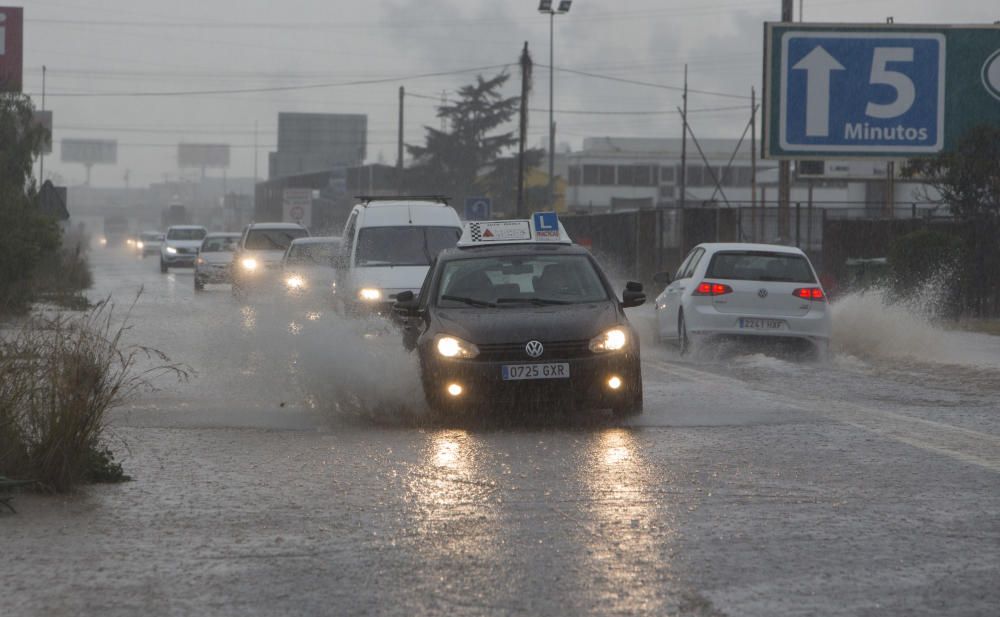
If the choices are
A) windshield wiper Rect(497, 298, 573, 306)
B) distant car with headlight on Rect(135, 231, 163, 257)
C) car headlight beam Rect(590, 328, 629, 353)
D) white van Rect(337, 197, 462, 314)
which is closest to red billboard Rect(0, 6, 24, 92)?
white van Rect(337, 197, 462, 314)

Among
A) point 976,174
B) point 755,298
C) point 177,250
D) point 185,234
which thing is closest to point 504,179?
point 185,234

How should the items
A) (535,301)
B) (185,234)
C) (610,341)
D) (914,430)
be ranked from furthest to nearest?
(185,234) → (535,301) → (610,341) → (914,430)

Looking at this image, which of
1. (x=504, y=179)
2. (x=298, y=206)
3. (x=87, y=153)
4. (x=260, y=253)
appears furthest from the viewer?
(x=87, y=153)

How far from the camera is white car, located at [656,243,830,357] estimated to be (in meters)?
19.4

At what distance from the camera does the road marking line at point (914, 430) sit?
10852 mm

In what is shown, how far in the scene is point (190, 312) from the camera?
31.1 metres

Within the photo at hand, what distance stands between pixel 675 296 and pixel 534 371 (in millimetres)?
8708

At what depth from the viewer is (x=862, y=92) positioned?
33.8 metres

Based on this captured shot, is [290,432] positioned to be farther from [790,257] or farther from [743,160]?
[743,160]

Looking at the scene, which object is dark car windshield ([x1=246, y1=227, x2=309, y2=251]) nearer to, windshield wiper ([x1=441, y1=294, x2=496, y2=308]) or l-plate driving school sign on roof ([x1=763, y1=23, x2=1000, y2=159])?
l-plate driving school sign on roof ([x1=763, y1=23, x2=1000, y2=159])

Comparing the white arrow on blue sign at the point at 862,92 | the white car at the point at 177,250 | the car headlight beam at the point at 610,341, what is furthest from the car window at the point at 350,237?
the white car at the point at 177,250

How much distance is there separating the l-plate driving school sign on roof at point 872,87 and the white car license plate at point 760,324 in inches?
586

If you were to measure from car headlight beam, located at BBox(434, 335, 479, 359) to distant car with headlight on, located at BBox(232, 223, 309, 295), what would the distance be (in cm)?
2260

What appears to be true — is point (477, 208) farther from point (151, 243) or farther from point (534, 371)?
point (151, 243)
